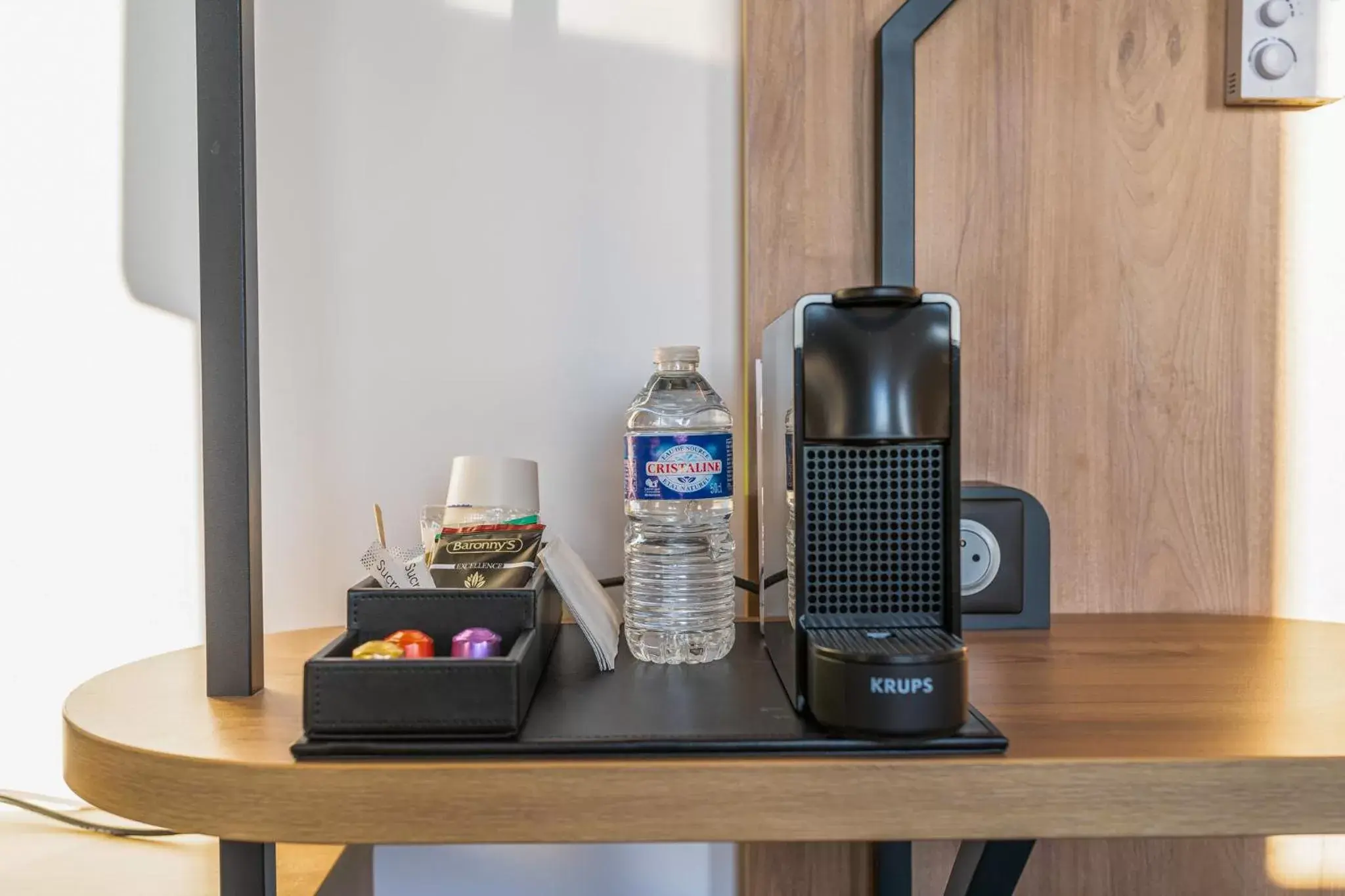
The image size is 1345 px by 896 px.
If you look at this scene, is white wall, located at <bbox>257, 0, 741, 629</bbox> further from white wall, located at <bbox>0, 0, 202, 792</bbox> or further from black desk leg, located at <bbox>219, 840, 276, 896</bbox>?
black desk leg, located at <bbox>219, 840, 276, 896</bbox>

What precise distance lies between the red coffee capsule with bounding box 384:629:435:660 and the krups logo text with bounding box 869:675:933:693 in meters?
0.35

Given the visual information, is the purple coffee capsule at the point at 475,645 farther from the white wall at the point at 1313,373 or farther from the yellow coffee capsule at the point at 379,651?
the white wall at the point at 1313,373

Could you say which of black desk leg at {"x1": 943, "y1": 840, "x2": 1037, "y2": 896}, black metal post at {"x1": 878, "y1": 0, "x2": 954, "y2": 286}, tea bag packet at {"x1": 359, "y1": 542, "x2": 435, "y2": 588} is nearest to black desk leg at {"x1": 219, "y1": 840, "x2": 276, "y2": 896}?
tea bag packet at {"x1": 359, "y1": 542, "x2": 435, "y2": 588}

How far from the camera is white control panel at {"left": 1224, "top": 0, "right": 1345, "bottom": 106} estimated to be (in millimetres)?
1172

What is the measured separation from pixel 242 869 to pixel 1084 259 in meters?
1.11

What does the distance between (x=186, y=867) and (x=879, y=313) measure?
→ 930mm

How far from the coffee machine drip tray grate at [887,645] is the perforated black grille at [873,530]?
2cm

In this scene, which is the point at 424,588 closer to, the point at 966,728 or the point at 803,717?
the point at 803,717

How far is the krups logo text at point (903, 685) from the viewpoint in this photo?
0.68 meters

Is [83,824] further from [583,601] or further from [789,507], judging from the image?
[789,507]

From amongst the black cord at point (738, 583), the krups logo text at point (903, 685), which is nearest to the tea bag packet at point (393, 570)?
the black cord at point (738, 583)

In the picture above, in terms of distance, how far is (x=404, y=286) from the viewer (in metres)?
1.18

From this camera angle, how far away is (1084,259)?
1194 mm

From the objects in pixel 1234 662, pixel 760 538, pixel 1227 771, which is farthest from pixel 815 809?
pixel 1234 662
